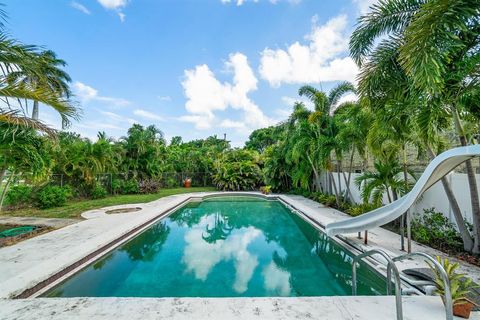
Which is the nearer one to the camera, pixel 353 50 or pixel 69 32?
pixel 353 50

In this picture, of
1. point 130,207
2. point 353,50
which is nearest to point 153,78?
point 130,207

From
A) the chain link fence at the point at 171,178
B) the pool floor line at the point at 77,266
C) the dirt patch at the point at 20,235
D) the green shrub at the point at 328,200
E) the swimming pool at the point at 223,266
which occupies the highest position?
the chain link fence at the point at 171,178

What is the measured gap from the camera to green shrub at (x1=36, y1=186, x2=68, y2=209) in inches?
419

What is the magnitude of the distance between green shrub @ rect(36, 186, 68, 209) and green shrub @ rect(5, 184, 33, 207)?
0.38 metres

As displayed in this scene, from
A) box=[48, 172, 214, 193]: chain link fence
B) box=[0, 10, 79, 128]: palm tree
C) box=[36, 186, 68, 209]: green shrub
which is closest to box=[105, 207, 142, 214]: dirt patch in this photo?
box=[36, 186, 68, 209]: green shrub

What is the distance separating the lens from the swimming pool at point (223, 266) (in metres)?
4.35

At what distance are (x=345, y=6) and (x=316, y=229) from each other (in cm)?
763

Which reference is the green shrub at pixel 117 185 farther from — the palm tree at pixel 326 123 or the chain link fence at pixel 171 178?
the palm tree at pixel 326 123

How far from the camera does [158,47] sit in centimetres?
1393

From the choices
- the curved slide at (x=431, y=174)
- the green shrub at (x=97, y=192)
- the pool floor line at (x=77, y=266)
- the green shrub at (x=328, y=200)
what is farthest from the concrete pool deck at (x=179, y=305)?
the green shrub at (x=97, y=192)

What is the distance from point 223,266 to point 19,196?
1031 cm

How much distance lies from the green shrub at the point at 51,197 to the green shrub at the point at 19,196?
0.38 meters

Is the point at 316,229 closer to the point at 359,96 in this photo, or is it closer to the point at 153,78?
the point at 359,96

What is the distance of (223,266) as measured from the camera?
5.58 meters
